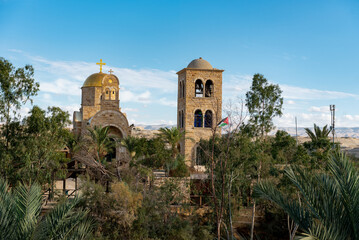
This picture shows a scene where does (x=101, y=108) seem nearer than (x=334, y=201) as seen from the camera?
No

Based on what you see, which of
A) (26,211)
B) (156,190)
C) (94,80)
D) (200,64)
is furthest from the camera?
(94,80)

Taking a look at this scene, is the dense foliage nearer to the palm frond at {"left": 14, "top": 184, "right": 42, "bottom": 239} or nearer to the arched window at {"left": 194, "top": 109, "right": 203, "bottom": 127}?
the palm frond at {"left": 14, "top": 184, "right": 42, "bottom": 239}

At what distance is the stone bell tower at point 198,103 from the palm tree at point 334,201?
2179 cm

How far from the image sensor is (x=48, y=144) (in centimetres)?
1534

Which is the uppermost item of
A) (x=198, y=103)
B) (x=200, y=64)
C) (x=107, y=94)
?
(x=200, y=64)

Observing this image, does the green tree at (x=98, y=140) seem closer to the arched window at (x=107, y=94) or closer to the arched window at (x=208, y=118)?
the arched window at (x=107, y=94)

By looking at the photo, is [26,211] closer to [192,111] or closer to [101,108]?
[101,108]

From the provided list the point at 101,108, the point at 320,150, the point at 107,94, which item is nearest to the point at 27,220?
the point at 320,150

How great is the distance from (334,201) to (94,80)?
1259 inches

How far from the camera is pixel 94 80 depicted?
3506 cm

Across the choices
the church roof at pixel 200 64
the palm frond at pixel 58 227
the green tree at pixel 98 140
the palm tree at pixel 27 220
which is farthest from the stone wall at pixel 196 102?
the palm tree at pixel 27 220

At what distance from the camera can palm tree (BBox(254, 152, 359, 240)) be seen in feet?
17.2

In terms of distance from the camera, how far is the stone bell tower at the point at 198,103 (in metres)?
28.0

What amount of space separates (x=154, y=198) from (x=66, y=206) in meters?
7.40
